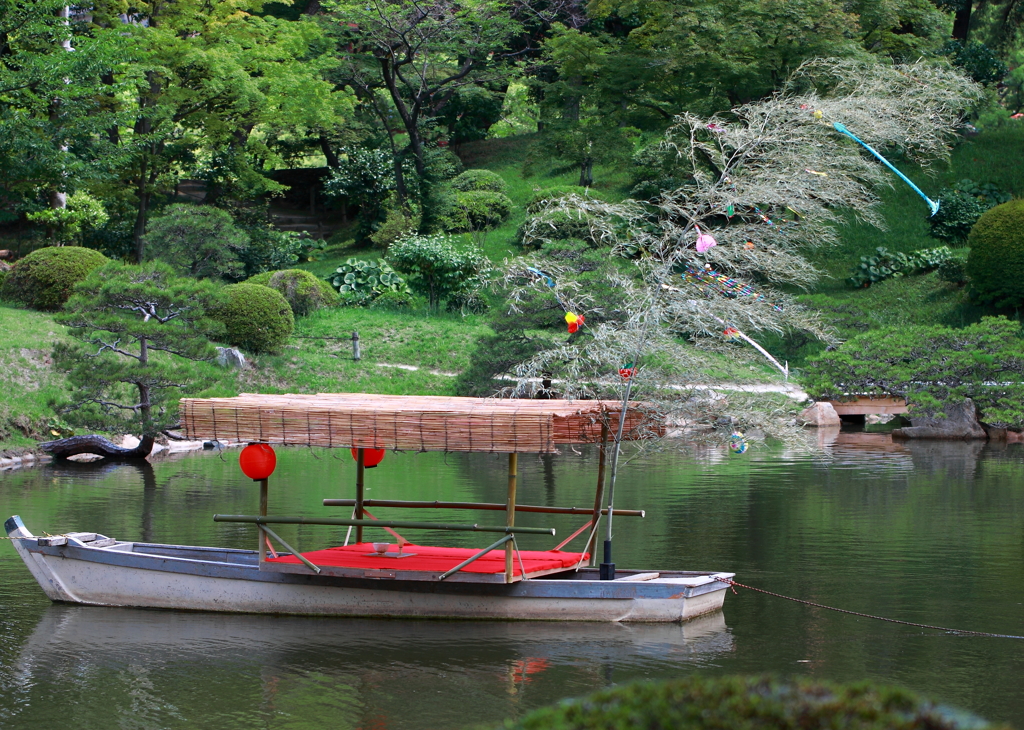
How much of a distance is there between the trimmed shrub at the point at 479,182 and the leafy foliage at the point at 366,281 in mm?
7610

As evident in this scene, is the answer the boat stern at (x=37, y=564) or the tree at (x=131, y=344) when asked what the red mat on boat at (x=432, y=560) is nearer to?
the boat stern at (x=37, y=564)

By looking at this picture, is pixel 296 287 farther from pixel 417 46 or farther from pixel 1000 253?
pixel 1000 253

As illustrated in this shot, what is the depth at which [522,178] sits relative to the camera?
3938cm

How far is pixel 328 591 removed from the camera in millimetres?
9109

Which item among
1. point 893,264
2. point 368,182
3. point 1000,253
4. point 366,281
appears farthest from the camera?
point 368,182

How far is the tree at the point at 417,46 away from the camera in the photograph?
32.4 m

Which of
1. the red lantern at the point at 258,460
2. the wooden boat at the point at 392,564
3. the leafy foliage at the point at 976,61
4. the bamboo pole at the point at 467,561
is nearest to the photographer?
the wooden boat at the point at 392,564

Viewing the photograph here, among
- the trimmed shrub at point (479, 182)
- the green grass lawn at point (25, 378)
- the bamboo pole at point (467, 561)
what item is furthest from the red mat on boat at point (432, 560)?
the trimmed shrub at point (479, 182)

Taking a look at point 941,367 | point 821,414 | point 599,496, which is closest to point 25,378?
point 599,496

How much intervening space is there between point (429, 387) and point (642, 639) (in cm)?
1448

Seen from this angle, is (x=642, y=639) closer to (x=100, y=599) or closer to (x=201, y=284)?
(x=100, y=599)

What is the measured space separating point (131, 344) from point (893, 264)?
21.2 meters

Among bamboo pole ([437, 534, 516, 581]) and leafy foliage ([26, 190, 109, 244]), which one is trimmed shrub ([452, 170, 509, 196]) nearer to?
leafy foliage ([26, 190, 109, 244])

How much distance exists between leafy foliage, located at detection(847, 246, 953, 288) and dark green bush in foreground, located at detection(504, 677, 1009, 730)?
1131 inches
